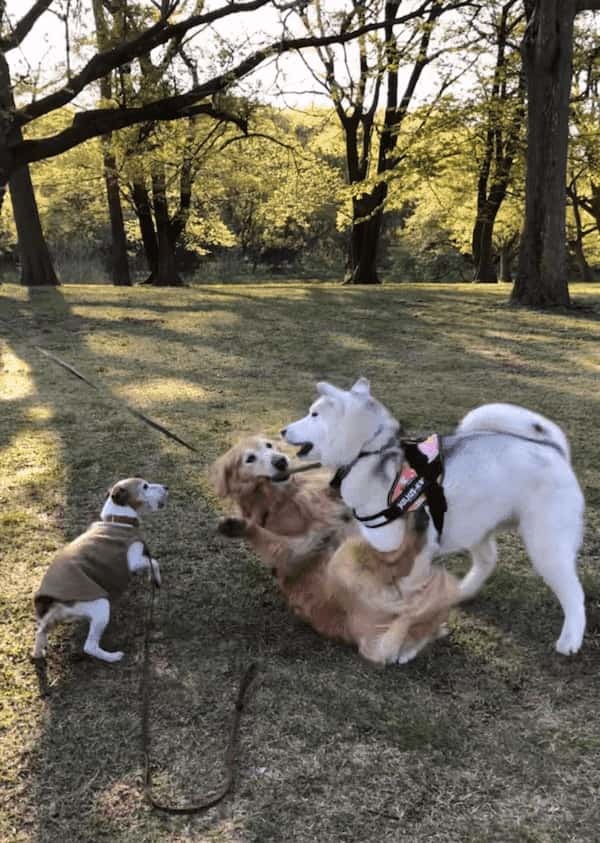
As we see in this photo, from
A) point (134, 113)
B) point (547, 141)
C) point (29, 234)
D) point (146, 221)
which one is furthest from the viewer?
point (146, 221)

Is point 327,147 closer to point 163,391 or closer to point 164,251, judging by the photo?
point 164,251

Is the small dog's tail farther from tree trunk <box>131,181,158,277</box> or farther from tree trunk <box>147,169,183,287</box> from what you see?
tree trunk <box>131,181,158,277</box>

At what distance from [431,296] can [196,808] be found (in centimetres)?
1455

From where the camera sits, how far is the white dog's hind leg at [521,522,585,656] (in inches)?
111

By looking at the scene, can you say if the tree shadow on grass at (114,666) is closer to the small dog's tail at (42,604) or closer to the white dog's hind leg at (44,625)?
the white dog's hind leg at (44,625)

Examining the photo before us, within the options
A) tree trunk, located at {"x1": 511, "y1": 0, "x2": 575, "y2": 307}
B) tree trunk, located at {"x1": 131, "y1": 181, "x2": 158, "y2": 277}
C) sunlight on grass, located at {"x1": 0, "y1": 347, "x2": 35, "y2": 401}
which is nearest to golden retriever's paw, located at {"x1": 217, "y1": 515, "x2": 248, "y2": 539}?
sunlight on grass, located at {"x1": 0, "y1": 347, "x2": 35, "y2": 401}

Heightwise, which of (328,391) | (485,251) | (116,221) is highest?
(116,221)

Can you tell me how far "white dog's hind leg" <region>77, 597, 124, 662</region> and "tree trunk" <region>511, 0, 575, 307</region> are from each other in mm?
10979

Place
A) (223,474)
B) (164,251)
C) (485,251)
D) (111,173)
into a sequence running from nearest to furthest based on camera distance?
(223,474) < (111,173) < (164,251) < (485,251)

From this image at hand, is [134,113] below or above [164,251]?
above

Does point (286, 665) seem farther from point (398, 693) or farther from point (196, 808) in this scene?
point (196, 808)

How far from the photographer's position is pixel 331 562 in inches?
127

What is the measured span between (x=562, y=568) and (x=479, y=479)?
0.49 m

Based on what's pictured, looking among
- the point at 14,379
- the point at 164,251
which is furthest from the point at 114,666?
the point at 164,251
